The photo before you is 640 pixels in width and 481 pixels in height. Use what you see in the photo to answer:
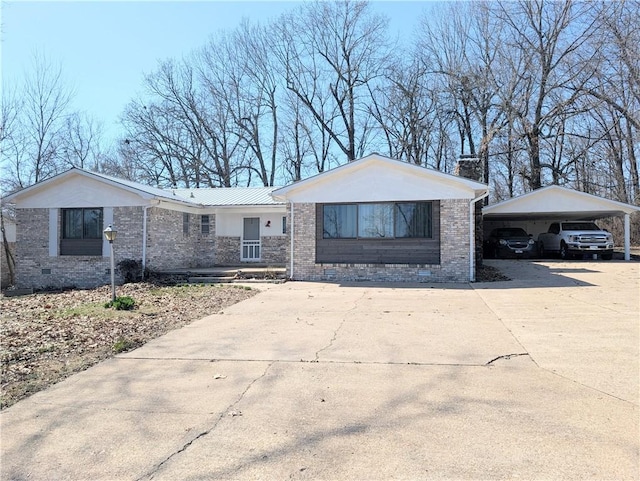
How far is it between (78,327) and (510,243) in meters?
19.4

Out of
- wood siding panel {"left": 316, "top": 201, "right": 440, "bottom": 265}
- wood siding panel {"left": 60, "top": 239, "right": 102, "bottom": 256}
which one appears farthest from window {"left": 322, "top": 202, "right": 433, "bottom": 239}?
wood siding panel {"left": 60, "top": 239, "right": 102, "bottom": 256}

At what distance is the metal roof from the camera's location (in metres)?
18.2

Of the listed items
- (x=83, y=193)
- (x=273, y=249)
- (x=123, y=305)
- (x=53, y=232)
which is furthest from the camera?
(x=273, y=249)

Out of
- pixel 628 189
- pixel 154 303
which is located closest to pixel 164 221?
pixel 154 303

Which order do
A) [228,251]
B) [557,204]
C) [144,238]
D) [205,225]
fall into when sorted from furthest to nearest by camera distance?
[557,204]
[205,225]
[228,251]
[144,238]

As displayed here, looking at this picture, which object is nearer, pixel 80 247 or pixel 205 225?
pixel 80 247

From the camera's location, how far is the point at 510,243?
21.2 meters

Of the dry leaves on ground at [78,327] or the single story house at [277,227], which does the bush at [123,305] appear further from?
the single story house at [277,227]

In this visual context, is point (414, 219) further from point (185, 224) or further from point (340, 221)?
point (185, 224)

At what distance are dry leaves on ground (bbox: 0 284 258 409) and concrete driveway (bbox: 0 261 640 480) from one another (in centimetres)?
39

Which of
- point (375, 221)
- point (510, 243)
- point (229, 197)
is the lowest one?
point (510, 243)

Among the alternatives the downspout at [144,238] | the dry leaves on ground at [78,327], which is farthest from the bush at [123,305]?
the downspout at [144,238]

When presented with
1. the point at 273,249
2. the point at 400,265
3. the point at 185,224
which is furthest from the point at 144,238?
the point at 400,265

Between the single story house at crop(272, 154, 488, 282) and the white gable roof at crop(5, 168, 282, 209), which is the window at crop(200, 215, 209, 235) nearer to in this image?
the white gable roof at crop(5, 168, 282, 209)
